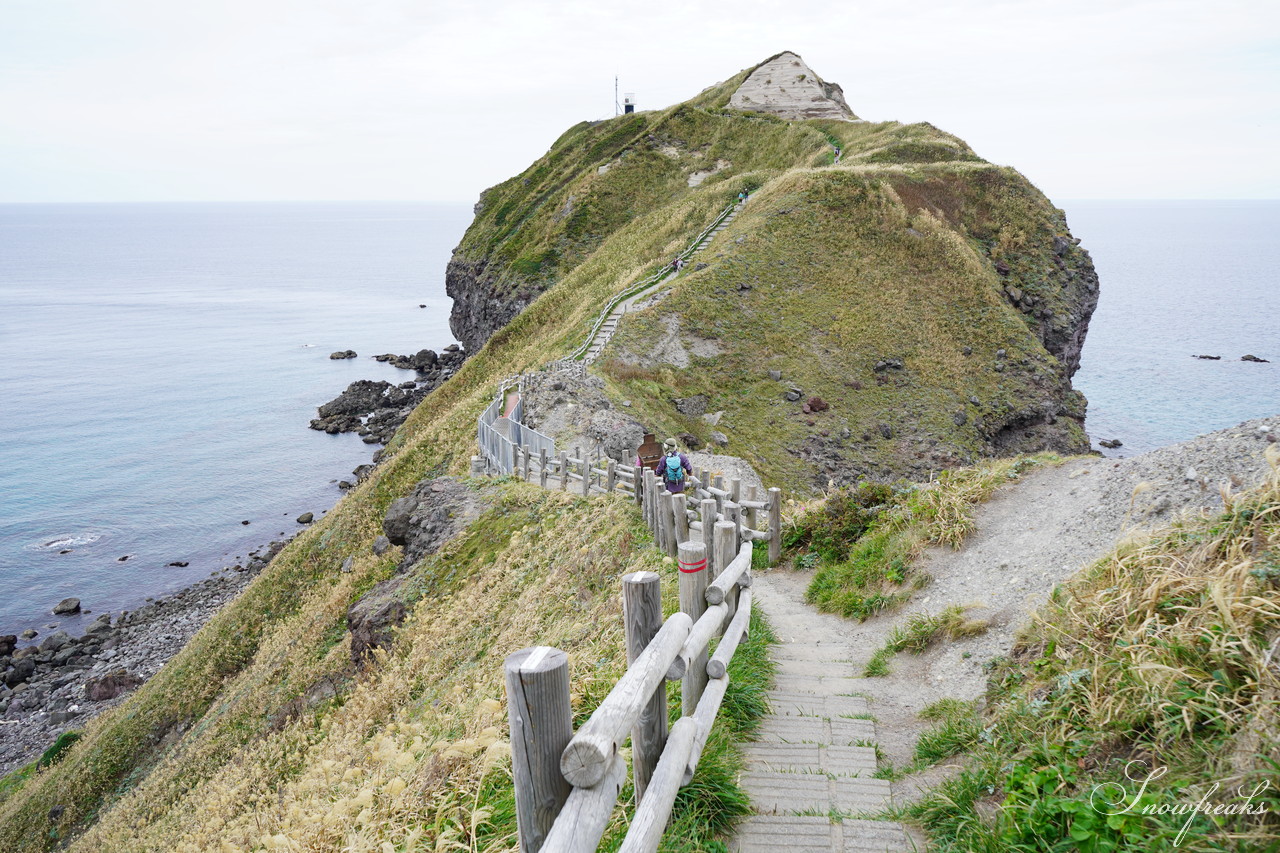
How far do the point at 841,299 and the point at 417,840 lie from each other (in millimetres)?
37011

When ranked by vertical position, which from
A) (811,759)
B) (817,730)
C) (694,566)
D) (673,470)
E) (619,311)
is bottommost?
(817,730)

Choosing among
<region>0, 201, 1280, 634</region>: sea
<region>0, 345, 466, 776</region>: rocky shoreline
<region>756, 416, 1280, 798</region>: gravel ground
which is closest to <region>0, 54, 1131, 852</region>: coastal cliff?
<region>756, 416, 1280, 798</region>: gravel ground

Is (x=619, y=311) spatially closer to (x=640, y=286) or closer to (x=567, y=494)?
(x=640, y=286)

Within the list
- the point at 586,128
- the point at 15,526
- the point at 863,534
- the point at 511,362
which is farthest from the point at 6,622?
the point at 586,128

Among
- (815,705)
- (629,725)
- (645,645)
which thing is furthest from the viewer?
(815,705)

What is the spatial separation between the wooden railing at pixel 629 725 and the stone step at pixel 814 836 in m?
0.62

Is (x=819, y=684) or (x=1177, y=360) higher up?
(x=819, y=684)

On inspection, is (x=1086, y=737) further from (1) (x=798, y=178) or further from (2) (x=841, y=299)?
(1) (x=798, y=178)

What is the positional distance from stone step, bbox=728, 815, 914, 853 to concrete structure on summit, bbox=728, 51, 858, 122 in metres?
78.3

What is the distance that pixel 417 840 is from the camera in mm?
5500

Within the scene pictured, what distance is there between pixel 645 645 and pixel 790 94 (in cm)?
8332

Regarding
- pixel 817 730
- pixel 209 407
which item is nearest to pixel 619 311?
pixel 817 730

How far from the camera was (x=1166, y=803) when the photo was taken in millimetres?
4051

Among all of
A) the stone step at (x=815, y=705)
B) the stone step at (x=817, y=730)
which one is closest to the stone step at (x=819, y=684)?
the stone step at (x=815, y=705)
